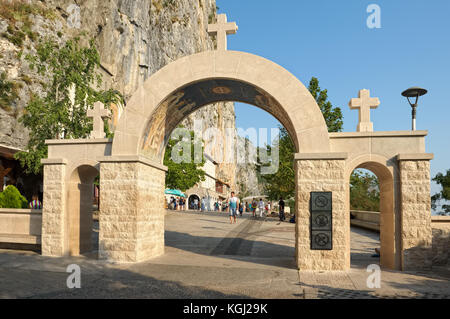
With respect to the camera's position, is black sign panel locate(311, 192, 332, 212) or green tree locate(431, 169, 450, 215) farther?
green tree locate(431, 169, 450, 215)

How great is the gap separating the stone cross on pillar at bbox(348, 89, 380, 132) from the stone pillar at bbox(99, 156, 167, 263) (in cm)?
603

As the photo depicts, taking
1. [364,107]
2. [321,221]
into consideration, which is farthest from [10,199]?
[364,107]

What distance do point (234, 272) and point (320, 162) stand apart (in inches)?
137

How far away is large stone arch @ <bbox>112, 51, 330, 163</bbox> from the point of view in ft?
29.8

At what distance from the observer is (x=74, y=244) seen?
10703 mm

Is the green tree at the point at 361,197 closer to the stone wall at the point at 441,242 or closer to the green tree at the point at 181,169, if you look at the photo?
the green tree at the point at 181,169

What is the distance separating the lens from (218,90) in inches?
423

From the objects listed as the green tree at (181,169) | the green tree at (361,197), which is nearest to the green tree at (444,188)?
the green tree at (361,197)

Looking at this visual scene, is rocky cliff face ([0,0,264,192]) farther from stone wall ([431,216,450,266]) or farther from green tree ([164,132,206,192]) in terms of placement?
stone wall ([431,216,450,266])

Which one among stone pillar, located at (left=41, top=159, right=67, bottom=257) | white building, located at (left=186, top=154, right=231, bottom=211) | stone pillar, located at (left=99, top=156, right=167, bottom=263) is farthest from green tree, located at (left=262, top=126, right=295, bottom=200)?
white building, located at (left=186, top=154, right=231, bottom=211)

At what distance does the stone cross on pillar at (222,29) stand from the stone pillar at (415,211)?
18.4 ft

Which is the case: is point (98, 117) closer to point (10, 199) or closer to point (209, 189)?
point (10, 199)

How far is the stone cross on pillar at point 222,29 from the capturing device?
32.3 ft

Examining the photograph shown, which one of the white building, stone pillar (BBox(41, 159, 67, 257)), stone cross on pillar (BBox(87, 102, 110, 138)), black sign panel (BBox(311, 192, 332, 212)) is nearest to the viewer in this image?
black sign panel (BBox(311, 192, 332, 212))
